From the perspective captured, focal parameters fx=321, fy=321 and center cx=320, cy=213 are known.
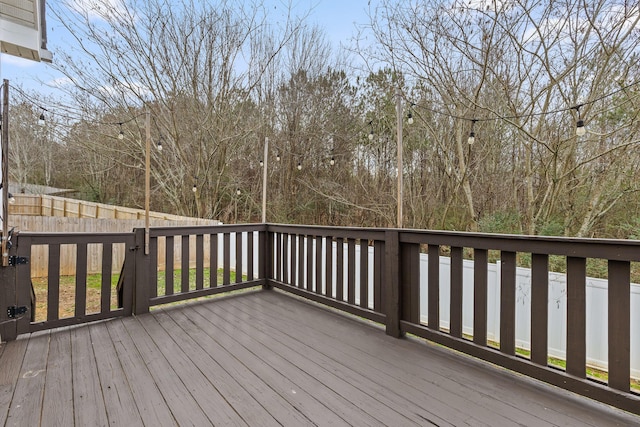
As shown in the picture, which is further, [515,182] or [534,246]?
[515,182]

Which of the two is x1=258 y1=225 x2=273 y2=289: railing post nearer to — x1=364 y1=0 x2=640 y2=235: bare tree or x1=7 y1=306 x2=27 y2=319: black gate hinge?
x1=7 y1=306 x2=27 y2=319: black gate hinge

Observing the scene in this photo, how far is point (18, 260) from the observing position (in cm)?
240

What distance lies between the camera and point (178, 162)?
25.5 ft

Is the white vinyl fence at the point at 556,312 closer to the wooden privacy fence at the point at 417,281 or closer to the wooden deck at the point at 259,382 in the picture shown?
the wooden privacy fence at the point at 417,281

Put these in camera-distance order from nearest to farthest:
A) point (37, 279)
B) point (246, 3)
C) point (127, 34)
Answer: point (37, 279), point (127, 34), point (246, 3)

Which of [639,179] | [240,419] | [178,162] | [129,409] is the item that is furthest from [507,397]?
[178,162]

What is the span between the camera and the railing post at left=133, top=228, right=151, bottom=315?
9.66 feet

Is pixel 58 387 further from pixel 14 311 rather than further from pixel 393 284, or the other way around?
pixel 393 284

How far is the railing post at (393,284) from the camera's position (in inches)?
97.3

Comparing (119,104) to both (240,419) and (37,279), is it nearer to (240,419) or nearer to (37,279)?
(37,279)

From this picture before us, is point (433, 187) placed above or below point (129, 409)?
above

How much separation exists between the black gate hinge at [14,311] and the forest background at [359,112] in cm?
321

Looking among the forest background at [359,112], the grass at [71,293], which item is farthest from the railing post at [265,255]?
the forest background at [359,112]

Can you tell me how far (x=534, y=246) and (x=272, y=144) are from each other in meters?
6.77
